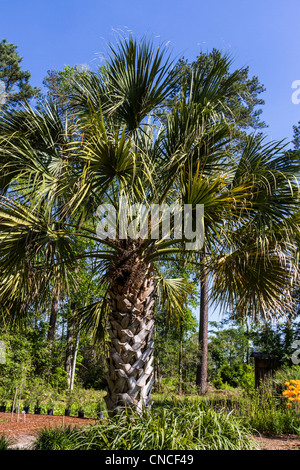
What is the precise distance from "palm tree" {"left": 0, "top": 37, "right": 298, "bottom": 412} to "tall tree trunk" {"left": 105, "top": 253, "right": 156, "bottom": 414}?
0.01 metres

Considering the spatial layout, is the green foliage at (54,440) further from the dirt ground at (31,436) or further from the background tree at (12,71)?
the background tree at (12,71)

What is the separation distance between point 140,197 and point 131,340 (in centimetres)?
180

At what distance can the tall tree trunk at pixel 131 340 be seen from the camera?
493 centimetres

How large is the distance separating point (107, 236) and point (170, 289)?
2266 millimetres

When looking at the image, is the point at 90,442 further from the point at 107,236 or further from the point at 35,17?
the point at 35,17

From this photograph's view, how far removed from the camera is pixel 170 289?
7402mm

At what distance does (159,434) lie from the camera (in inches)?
166

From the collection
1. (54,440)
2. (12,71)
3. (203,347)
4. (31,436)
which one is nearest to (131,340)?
(54,440)

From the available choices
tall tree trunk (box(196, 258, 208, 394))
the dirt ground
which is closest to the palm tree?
the dirt ground

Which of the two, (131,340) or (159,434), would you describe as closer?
(159,434)

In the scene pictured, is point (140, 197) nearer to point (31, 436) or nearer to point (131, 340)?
point (131, 340)

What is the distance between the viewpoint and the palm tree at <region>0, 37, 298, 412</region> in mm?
4844

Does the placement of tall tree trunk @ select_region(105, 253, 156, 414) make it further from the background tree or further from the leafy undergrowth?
the background tree
